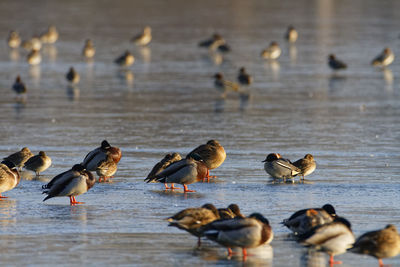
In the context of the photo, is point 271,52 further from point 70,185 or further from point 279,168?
point 70,185

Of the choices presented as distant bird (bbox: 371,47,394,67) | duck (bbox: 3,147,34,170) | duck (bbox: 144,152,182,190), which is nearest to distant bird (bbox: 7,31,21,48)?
distant bird (bbox: 371,47,394,67)

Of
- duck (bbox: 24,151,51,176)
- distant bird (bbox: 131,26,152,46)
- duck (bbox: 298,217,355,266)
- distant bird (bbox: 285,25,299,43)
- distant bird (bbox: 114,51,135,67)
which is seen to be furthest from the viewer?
distant bird (bbox: 285,25,299,43)

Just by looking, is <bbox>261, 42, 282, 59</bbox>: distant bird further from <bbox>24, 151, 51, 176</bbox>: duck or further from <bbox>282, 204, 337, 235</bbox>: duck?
<bbox>282, 204, 337, 235</bbox>: duck

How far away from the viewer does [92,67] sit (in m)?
30.9

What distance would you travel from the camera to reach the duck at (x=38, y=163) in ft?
44.5

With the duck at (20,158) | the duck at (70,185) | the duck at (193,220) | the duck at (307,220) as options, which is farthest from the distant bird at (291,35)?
the duck at (193,220)

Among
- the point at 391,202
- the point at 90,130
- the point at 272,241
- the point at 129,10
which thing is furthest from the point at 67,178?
the point at 129,10

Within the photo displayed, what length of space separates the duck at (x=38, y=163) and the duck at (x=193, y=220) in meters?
4.53

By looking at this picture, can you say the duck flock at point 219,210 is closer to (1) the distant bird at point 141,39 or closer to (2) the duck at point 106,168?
(2) the duck at point 106,168

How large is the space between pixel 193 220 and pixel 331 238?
1.51 m

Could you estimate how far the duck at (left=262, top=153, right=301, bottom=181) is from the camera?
13049 millimetres

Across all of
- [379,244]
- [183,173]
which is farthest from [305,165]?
[379,244]

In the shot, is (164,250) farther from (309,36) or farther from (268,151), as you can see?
(309,36)

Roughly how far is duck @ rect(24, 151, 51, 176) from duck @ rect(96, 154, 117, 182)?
0.86m
